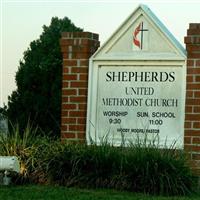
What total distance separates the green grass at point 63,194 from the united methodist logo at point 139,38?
272 cm

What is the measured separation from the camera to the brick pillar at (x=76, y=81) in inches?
483

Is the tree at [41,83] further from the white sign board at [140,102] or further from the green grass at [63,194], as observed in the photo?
the green grass at [63,194]

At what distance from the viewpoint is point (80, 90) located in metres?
12.3

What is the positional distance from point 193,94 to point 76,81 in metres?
1.96

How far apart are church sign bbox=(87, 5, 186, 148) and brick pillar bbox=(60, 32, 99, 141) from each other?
12cm

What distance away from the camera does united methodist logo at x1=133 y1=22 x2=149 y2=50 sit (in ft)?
39.2

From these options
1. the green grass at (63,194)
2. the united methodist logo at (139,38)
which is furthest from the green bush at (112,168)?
the united methodist logo at (139,38)

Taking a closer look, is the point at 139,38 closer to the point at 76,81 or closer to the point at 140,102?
the point at 140,102

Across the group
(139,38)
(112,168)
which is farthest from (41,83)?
(112,168)

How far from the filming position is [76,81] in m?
12.3

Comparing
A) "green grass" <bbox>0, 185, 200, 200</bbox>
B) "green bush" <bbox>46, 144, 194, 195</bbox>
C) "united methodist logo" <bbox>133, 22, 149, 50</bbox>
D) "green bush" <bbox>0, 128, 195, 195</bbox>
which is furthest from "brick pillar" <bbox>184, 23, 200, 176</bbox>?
"green grass" <bbox>0, 185, 200, 200</bbox>

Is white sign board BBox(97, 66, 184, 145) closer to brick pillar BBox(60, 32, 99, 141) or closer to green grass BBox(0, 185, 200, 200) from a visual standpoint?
brick pillar BBox(60, 32, 99, 141)

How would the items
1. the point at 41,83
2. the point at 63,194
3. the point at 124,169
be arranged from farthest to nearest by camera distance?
the point at 41,83 → the point at 124,169 → the point at 63,194

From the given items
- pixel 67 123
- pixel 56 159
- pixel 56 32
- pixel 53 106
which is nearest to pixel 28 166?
pixel 56 159
